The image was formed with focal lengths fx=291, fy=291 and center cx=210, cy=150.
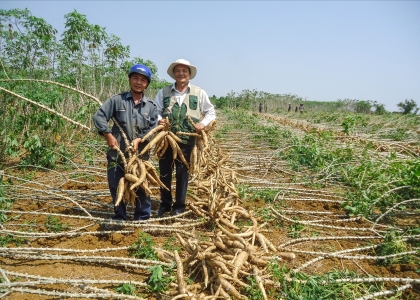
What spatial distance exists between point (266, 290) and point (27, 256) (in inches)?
76.0

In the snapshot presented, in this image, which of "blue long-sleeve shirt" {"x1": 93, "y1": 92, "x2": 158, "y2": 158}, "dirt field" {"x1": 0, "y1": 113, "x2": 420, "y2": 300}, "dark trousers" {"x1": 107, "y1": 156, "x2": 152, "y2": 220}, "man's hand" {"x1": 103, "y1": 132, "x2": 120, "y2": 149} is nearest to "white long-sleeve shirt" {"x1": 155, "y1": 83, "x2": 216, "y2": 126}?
"blue long-sleeve shirt" {"x1": 93, "y1": 92, "x2": 158, "y2": 158}

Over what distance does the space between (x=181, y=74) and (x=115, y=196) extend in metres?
1.48

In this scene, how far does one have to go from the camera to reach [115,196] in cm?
300

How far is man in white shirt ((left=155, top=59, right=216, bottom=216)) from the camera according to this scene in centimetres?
326

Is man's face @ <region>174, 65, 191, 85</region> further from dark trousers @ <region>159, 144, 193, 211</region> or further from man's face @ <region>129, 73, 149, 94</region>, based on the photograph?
dark trousers @ <region>159, 144, 193, 211</region>

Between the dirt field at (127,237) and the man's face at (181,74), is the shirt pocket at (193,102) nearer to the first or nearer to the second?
the man's face at (181,74)

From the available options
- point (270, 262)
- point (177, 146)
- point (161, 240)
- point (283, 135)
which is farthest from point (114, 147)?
point (283, 135)

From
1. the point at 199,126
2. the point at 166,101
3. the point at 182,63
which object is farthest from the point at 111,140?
the point at 182,63

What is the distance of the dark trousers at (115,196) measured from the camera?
2941 millimetres

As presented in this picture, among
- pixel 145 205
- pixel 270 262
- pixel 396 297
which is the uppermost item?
pixel 145 205

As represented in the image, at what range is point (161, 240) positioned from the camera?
9.45 feet

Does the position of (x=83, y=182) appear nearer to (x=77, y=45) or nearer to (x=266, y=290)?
(x=266, y=290)

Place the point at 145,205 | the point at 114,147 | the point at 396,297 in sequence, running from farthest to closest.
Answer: the point at 145,205 < the point at 114,147 < the point at 396,297

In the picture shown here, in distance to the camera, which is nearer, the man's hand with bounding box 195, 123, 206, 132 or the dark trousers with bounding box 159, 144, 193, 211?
the man's hand with bounding box 195, 123, 206, 132
